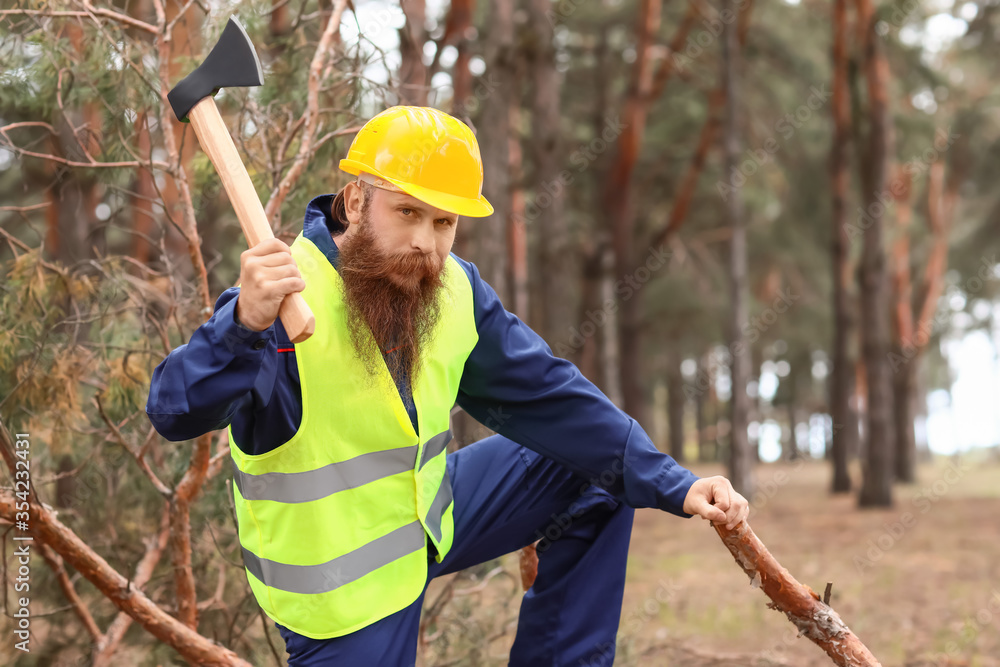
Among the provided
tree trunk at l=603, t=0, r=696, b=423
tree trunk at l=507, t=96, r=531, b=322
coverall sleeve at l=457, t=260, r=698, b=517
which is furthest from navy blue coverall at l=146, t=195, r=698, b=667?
tree trunk at l=603, t=0, r=696, b=423

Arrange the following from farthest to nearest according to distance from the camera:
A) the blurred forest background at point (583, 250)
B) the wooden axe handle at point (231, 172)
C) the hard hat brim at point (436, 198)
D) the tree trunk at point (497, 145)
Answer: the tree trunk at point (497, 145), the blurred forest background at point (583, 250), the hard hat brim at point (436, 198), the wooden axe handle at point (231, 172)

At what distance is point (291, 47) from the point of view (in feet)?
14.0

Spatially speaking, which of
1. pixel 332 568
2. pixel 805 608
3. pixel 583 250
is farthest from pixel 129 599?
pixel 583 250

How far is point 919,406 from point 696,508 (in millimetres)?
31509

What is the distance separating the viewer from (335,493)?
7.43 feet

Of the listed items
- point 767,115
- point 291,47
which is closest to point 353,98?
point 291,47

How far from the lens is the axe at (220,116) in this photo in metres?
2.05

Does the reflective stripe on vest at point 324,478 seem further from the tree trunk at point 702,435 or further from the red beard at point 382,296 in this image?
the tree trunk at point 702,435

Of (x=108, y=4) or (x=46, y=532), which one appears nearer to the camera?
(x=46, y=532)

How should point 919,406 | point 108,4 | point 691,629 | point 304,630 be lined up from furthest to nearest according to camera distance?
point 919,406, point 691,629, point 108,4, point 304,630

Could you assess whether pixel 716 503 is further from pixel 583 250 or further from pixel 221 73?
pixel 583 250

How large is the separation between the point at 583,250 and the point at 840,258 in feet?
13.1

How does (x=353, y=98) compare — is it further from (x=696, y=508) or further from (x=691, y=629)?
(x=691, y=629)

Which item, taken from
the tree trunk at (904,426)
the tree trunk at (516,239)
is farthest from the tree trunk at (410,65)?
the tree trunk at (904,426)
